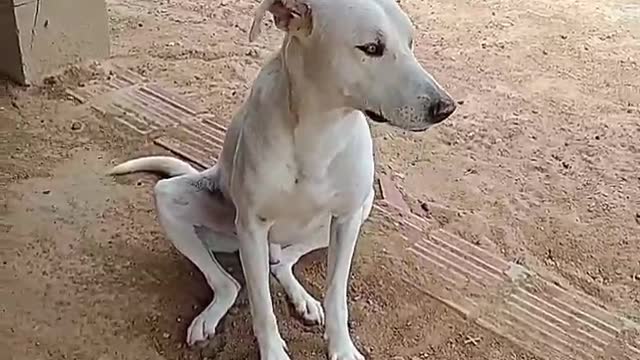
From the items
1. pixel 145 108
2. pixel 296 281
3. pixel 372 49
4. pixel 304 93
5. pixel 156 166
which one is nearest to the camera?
pixel 372 49

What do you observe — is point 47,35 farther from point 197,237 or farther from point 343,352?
point 343,352

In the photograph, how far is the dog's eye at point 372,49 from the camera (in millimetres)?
1596

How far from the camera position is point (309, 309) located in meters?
2.15

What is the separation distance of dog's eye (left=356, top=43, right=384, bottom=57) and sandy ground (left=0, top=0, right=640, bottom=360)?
2.45 feet

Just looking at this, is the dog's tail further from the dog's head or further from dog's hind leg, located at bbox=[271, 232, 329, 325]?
the dog's head

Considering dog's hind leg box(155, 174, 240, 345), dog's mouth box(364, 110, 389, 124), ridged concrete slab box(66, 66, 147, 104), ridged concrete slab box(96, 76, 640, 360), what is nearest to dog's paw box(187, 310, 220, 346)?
dog's hind leg box(155, 174, 240, 345)

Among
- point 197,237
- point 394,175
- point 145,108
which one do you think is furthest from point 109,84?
point 197,237

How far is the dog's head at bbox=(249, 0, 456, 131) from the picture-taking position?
5.24 ft

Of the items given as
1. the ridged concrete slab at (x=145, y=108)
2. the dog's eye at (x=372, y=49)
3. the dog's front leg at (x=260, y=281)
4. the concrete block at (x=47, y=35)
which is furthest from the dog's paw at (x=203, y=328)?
the concrete block at (x=47, y=35)

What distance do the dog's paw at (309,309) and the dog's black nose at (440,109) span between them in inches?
26.5

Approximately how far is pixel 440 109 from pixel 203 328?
0.78 metres

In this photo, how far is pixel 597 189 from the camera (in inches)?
105

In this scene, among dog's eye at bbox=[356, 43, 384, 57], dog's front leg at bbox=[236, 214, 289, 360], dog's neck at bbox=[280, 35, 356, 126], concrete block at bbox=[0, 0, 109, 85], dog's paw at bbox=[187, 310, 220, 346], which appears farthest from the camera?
concrete block at bbox=[0, 0, 109, 85]

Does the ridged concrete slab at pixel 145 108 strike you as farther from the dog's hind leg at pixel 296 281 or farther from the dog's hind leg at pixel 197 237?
the dog's hind leg at pixel 296 281
